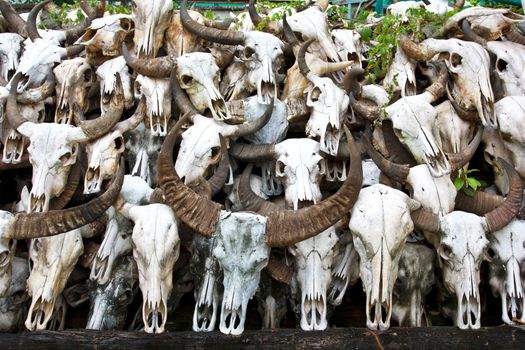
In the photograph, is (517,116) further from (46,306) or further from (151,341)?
(46,306)

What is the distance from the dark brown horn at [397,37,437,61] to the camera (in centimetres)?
523

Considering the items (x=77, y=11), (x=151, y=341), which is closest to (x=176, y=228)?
(x=151, y=341)

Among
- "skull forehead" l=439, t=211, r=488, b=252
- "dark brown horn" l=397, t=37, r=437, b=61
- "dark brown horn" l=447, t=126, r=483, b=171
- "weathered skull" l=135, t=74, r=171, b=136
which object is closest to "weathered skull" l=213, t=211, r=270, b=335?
"weathered skull" l=135, t=74, r=171, b=136

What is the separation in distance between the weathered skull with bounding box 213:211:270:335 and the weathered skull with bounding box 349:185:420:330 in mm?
652

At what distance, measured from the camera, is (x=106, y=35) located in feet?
17.3

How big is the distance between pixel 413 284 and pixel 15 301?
2880 millimetres

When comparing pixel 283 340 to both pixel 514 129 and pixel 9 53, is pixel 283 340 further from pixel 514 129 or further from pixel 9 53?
pixel 9 53

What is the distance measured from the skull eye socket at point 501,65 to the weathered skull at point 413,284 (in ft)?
6.85

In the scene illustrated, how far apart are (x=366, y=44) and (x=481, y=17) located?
1145 mm

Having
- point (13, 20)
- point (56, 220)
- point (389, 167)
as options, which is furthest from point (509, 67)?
point (13, 20)

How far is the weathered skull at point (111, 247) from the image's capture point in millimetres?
4020

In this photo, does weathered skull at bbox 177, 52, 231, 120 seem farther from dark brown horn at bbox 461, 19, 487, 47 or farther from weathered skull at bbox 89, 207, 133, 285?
dark brown horn at bbox 461, 19, 487, 47

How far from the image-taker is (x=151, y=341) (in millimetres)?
3598

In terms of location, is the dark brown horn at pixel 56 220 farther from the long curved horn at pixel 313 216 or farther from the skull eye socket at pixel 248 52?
the skull eye socket at pixel 248 52
